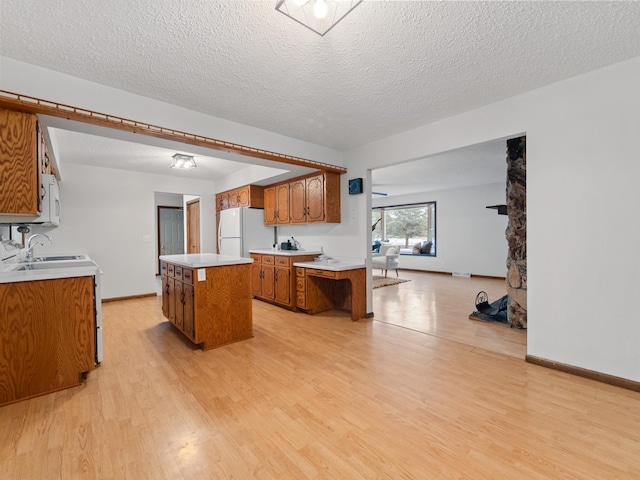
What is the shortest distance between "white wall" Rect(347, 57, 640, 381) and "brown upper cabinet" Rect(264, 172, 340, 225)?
2.10m

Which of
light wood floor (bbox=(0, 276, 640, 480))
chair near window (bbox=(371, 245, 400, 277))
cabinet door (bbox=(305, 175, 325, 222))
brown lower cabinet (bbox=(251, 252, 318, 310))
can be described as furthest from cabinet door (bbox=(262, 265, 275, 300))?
chair near window (bbox=(371, 245, 400, 277))

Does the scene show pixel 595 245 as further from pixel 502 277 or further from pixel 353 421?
pixel 502 277

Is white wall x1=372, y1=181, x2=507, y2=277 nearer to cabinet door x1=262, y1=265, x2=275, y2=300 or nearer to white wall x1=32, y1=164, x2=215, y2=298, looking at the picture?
cabinet door x1=262, y1=265, x2=275, y2=300

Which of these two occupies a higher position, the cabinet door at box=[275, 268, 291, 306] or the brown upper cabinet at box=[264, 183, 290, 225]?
the brown upper cabinet at box=[264, 183, 290, 225]

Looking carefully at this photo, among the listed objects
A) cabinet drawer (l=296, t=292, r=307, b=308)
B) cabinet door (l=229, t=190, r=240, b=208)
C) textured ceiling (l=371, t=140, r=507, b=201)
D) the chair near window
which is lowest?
cabinet drawer (l=296, t=292, r=307, b=308)

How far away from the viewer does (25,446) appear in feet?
5.21

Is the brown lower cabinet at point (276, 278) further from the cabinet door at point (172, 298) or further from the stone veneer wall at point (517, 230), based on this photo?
the stone veneer wall at point (517, 230)

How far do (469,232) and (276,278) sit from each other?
5.52m

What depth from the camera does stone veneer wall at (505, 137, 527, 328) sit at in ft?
11.6

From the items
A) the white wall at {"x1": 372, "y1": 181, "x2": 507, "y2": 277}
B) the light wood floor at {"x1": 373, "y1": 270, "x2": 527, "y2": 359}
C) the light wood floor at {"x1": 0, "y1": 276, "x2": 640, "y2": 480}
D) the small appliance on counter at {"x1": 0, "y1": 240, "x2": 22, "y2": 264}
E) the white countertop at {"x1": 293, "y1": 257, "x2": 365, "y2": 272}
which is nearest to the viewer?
the light wood floor at {"x1": 0, "y1": 276, "x2": 640, "y2": 480}

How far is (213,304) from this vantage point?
118 inches

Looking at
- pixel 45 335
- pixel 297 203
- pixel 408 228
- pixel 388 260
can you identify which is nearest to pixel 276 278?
pixel 297 203

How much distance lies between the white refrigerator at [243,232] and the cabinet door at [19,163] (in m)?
3.17

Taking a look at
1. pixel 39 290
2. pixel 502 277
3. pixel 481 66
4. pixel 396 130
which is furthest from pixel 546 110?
pixel 502 277
